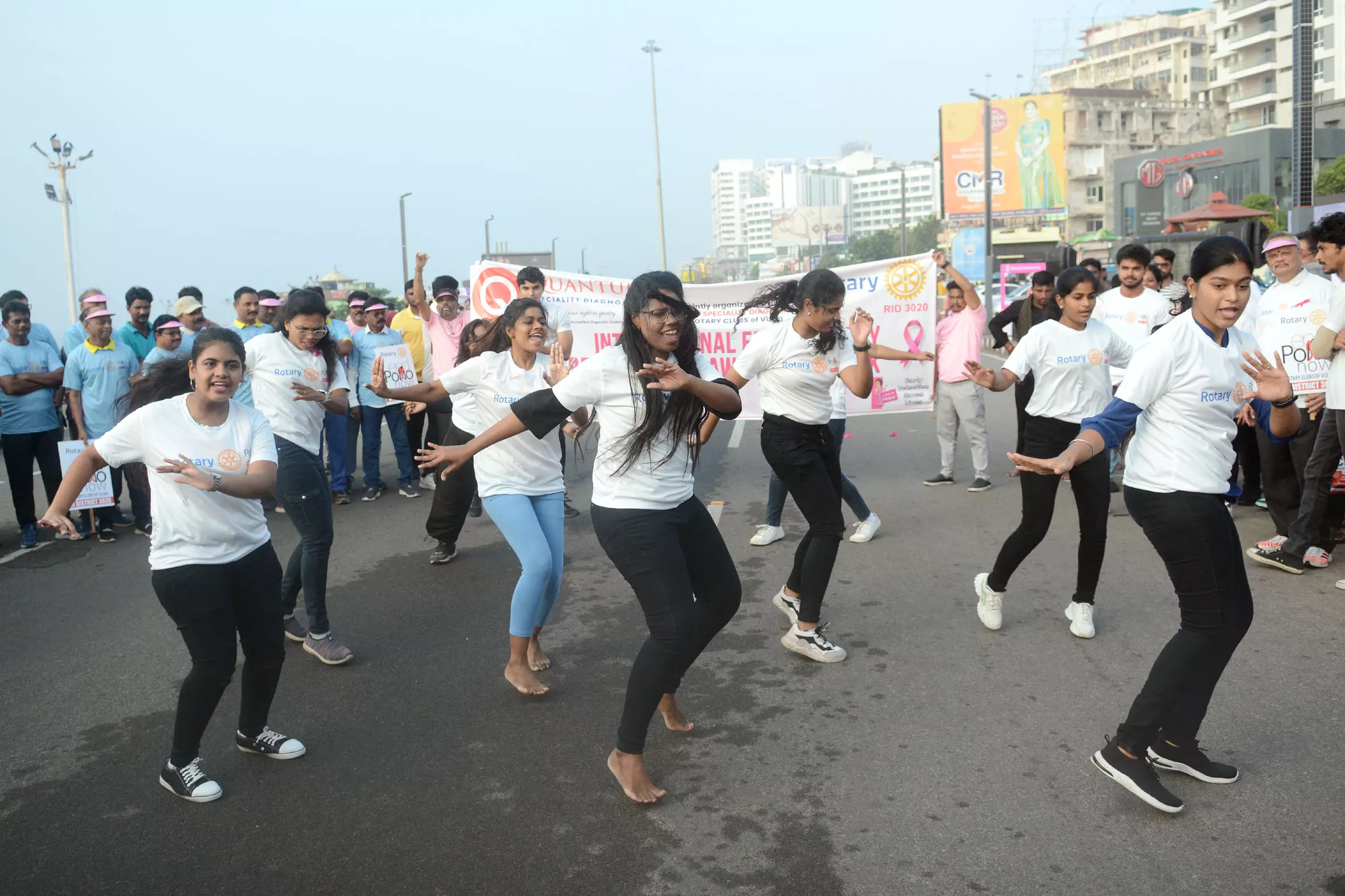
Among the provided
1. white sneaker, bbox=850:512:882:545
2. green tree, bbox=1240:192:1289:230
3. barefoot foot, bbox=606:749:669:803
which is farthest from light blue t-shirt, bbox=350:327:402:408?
green tree, bbox=1240:192:1289:230

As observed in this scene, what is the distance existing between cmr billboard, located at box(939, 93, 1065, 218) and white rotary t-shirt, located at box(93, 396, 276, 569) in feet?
203

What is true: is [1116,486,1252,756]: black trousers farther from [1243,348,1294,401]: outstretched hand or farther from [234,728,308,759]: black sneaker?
[234,728,308,759]: black sneaker

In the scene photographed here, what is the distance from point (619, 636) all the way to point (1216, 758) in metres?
3.11

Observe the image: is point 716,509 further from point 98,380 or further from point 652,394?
point 652,394

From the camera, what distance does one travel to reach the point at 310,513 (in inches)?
231

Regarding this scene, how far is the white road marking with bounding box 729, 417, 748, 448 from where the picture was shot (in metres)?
14.0

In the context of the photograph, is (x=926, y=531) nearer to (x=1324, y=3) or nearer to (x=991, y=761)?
(x=991, y=761)

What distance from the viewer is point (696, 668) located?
224 inches

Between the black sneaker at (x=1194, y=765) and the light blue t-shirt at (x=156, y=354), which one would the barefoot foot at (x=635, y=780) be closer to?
the black sneaker at (x=1194, y=765)

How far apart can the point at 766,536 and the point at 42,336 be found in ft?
21.6

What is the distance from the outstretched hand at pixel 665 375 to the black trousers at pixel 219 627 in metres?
1.80

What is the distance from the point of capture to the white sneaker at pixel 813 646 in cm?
572

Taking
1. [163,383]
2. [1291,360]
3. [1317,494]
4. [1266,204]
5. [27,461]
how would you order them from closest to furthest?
[163,383] < [1317,494] < [1291,360] < [27,461] < [1266,204]

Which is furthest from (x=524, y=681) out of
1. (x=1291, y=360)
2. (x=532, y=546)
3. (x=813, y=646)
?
(x=1291, y=360)
